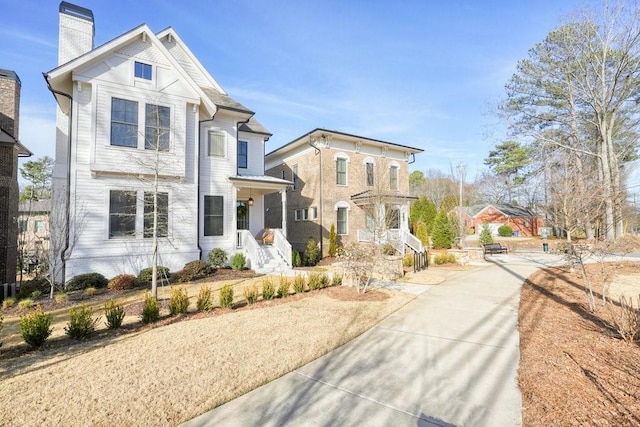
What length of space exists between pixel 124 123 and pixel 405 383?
12323mm

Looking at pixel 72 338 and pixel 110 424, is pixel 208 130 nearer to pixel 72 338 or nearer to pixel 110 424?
pixel 72 338

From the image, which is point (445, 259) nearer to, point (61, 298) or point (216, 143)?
point (216, 143)

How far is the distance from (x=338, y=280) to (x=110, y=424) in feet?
26.1

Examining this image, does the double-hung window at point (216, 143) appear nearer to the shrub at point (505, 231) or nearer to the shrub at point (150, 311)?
the shrub at point (150, 311)

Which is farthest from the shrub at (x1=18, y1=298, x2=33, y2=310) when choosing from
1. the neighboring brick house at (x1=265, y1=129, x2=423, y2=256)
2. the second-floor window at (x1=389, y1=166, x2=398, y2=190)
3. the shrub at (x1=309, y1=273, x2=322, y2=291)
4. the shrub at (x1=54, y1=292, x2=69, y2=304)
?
the second-floor window at (x1=389, y1=166, x2=398, y2=190)

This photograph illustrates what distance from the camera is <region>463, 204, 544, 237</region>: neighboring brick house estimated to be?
4484cm

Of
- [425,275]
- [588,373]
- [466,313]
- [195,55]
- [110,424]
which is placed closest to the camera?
[110,424]

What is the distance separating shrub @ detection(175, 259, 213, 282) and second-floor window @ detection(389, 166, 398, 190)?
48.2ft

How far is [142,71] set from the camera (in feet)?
38.9

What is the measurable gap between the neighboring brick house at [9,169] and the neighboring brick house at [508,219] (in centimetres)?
4530

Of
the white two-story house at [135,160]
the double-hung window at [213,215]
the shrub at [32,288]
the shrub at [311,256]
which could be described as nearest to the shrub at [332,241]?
the shrub at [311,256]

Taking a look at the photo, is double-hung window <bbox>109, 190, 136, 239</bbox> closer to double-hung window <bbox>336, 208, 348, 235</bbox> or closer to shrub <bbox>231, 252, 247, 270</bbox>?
shrub <bbox>231, 252, 247, 270</bbox>

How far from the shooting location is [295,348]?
5242 millimetres

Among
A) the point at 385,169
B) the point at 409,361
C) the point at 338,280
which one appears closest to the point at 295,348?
the point at 409,361
